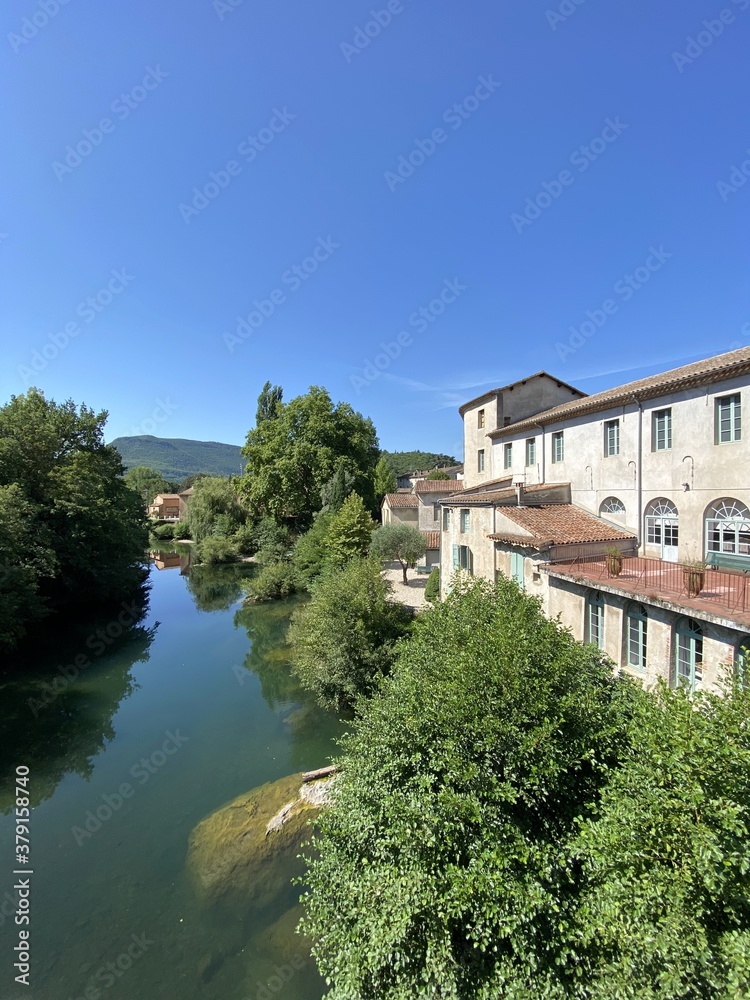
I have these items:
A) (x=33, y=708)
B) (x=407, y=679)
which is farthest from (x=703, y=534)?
(x=33, y=708)

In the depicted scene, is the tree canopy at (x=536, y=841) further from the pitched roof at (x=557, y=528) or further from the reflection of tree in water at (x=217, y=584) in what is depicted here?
the reflection of tree in water at (x=217, y=584)

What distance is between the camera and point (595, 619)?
36.5ft

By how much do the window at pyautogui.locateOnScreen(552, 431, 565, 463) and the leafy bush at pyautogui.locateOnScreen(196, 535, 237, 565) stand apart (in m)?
34.7

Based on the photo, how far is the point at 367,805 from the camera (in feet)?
24.7

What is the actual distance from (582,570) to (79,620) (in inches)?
1174

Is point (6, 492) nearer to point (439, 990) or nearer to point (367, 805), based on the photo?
point (367, 805)

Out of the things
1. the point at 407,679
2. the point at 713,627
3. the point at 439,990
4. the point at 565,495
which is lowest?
the point at 439,990

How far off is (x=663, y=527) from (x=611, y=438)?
11.5 feet

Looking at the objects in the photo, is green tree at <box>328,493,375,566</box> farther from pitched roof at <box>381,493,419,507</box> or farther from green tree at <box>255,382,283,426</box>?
green tree at <box>255,382,283,426</box>

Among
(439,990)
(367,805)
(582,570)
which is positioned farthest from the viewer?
(582,570)

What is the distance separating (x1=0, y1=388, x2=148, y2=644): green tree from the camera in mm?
22984

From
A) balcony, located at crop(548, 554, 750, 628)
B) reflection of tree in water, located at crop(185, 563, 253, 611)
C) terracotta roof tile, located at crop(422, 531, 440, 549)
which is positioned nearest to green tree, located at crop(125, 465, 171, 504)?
reflection of tree in water, located at crop(185, 563, 253, 611)

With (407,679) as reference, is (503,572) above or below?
above

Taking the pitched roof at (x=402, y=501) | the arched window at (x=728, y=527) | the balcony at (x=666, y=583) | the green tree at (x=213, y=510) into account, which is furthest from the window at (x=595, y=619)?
the green tree at (x=213, y=510)
